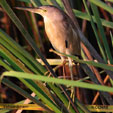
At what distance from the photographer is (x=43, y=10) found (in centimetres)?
123

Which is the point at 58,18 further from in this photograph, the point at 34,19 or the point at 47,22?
the point at 34,19

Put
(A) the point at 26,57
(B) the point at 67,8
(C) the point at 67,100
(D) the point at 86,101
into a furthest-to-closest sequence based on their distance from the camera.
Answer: (D) the point at 86,101 < (B) the point at 67,8 < (C) the point at 67,100 < (A) the point at 26,57

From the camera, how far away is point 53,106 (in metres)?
0.92

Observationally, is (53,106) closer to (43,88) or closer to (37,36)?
(43,88)

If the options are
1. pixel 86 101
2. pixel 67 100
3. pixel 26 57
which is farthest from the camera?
pixel 86 101

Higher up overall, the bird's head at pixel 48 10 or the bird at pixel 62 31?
the bird's head at pixel 48 10

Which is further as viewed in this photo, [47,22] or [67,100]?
[47,22]

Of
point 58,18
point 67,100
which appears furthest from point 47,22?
point 67,100

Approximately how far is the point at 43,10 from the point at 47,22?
7cm

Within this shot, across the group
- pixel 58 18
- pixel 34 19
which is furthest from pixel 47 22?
pixel 34 19

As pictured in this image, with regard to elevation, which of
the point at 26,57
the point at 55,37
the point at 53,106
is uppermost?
the point at 55,37

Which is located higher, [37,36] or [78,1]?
[78,1]

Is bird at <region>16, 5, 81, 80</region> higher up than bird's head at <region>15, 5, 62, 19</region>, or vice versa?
bird's head at <region>15, 5, 62, 19</region>

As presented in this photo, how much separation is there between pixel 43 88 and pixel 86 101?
1.12m
